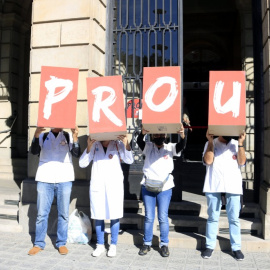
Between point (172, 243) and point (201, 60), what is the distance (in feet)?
41.5

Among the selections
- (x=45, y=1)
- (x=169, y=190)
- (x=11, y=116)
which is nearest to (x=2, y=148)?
(x=11, y=116)

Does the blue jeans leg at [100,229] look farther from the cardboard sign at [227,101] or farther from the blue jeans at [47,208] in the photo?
the cardboard sign at [227,101]

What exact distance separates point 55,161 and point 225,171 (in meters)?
2.53

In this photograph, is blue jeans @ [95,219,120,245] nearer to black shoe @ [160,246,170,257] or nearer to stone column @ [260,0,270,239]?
black shoe @ [160,246,170,257]

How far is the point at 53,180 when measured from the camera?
4648mm

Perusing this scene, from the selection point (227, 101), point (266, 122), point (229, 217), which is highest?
point (227, 101)

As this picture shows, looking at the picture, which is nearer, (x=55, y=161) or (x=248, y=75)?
(x=55, y=161)

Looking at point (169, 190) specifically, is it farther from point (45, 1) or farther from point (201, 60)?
point (201, 60)

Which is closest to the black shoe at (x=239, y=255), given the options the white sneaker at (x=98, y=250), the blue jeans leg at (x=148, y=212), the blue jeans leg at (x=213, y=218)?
the blue jeans leg at (x=213, y=218)

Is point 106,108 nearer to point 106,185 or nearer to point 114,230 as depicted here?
point 106,185

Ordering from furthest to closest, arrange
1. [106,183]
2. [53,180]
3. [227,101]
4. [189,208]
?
1. [189,208]
2. [53,180]
3. [106,183]
4. [227,101]

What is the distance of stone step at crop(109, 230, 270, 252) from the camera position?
468cm

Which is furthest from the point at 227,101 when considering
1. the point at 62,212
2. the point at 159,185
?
the point at 62,212

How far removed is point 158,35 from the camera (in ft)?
19.8
